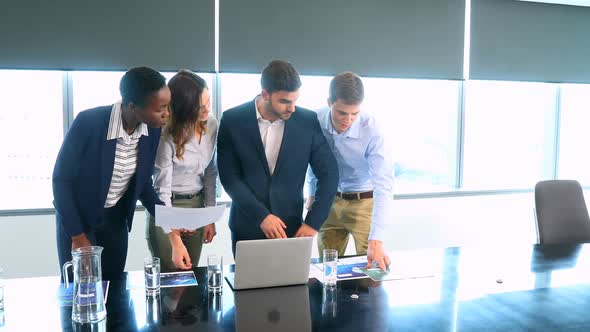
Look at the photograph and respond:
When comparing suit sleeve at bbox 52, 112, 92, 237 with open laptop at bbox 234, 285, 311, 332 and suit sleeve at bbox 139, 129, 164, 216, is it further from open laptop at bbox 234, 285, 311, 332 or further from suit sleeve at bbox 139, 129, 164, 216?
open laptop at bbox 234, 285, 311, 332

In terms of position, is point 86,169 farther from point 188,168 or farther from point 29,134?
point 29,134

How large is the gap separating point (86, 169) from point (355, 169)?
1.38 m

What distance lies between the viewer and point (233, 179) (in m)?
2.26

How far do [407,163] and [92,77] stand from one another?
2.96 metres

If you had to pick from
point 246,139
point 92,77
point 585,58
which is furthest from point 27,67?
point 585,58

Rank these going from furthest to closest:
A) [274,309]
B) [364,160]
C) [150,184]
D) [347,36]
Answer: [347,36] < [364,160] < [150,184] < [274,309]

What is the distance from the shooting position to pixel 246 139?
2281 millimetres

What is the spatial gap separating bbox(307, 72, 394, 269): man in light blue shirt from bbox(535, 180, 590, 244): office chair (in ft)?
3.76

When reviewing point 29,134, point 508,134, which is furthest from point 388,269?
point 508,134

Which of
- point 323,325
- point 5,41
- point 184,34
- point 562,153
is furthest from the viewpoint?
point 562,153

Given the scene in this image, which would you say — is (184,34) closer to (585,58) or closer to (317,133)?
(317,133)

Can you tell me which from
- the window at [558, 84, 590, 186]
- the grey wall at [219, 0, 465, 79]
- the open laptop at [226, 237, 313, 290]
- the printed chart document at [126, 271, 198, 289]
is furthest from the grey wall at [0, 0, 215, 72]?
the window at [558, 84, 590, 186]

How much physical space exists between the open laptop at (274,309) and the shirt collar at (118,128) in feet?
2.67

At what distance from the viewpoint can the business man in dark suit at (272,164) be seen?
7.36ft
